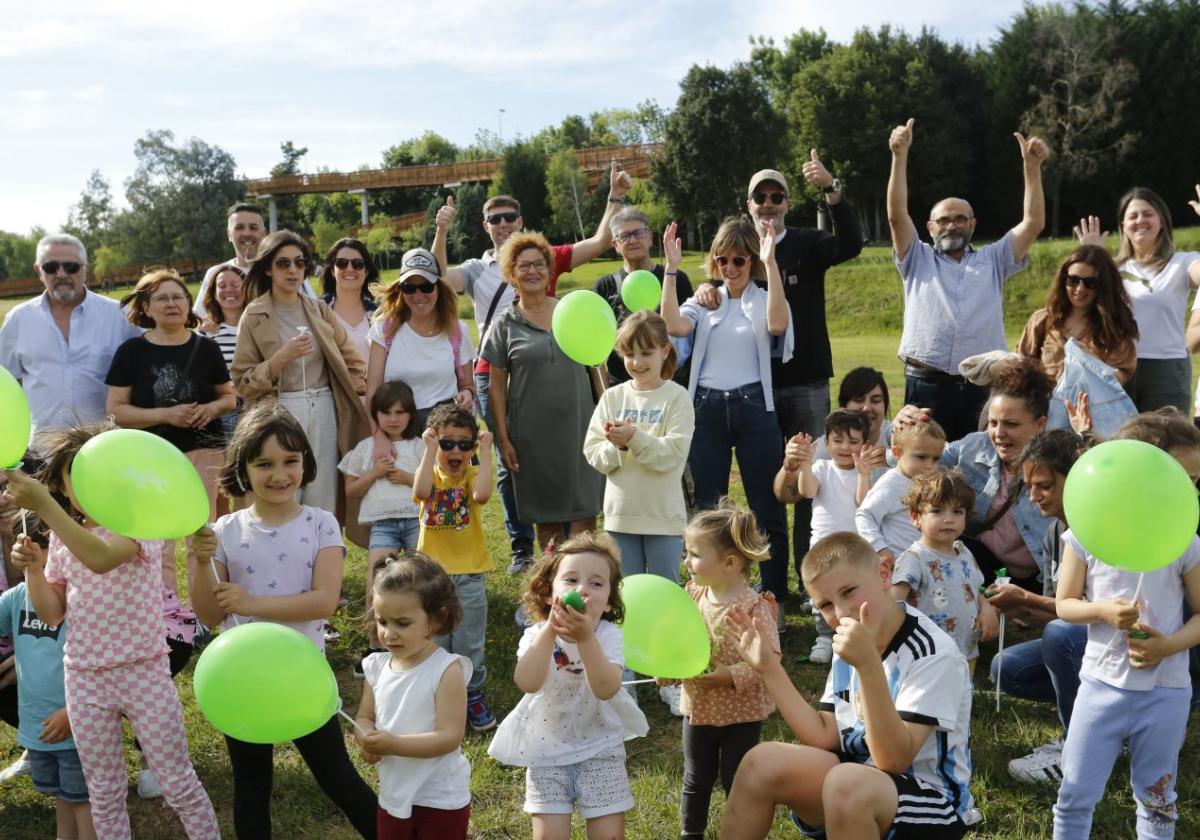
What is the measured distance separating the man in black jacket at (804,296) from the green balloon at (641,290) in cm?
33

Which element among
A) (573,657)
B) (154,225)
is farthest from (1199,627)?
(154,225)

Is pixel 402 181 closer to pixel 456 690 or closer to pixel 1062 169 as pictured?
pixel 1062 169

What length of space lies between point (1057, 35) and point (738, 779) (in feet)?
161

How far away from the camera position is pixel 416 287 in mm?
5668

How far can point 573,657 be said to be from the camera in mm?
3205

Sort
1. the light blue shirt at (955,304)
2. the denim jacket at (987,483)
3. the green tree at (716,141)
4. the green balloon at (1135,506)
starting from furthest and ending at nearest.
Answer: the green tree at (716,141) → the light blue shirt at (955,304) → the denim jacket at (987,483) → the green balloon at (1135,506)

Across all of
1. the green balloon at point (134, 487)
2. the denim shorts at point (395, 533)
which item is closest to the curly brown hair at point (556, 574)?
the green balloon at point (134, 487)

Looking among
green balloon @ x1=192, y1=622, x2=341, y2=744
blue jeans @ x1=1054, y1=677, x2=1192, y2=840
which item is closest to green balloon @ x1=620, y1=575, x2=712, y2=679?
green balloon @ x1=192, y1=622, x2=341, y2=744

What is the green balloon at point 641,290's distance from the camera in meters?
5.90

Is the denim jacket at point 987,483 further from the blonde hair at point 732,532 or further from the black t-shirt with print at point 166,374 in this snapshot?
the black t-shirt with print at point 166,374

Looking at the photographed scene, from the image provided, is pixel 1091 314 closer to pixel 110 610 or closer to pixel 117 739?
pixel 110 610

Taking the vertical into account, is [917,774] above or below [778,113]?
below

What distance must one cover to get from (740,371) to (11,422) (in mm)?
3561

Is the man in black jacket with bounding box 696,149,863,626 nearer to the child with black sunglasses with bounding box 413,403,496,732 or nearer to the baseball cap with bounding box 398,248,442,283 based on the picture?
the baseball cap with bounding box 398,248,442,283
